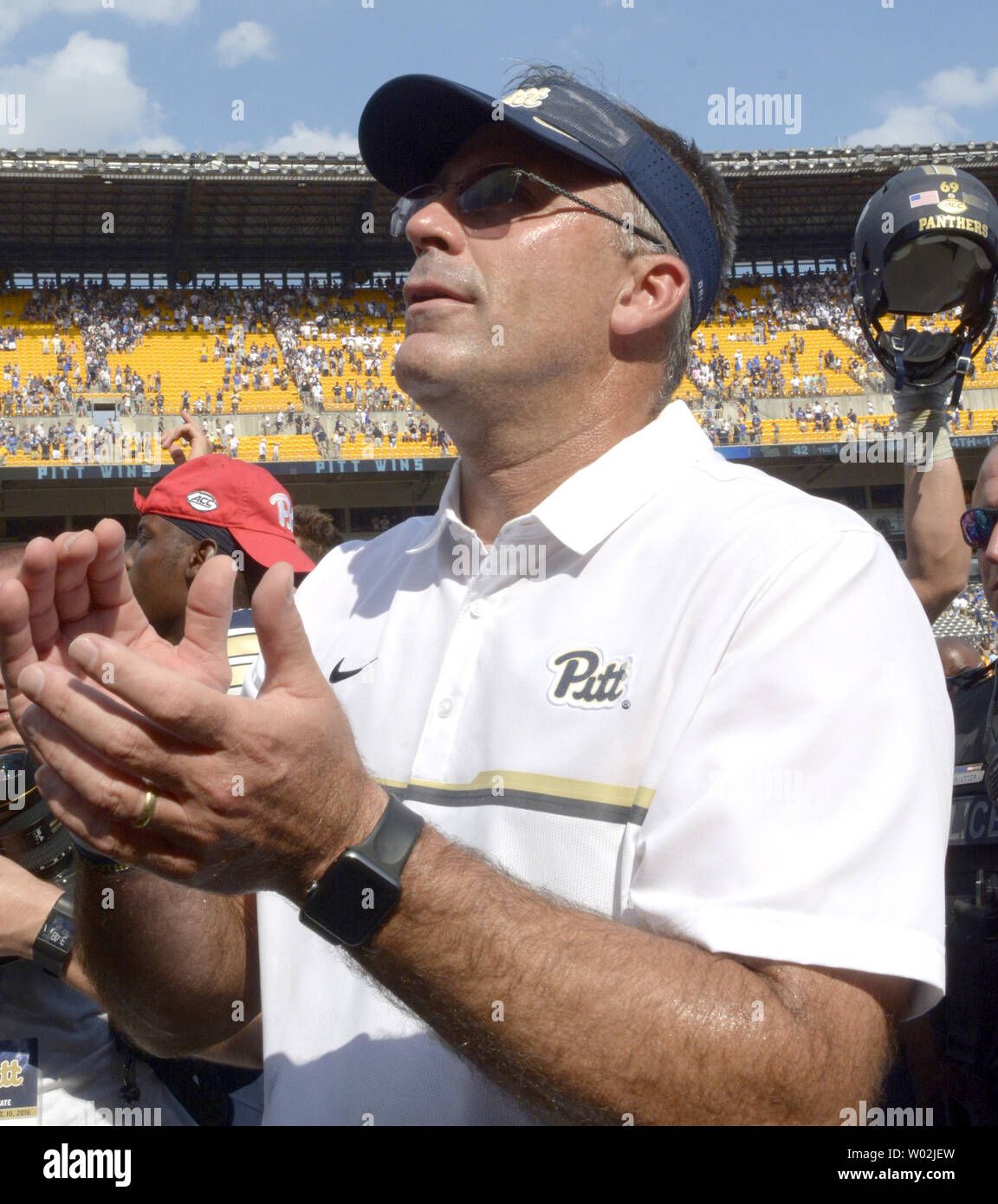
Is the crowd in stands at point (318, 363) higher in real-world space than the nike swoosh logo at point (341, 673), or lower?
higher

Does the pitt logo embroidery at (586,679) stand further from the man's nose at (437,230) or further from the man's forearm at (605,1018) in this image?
the man's nose at (437,230)

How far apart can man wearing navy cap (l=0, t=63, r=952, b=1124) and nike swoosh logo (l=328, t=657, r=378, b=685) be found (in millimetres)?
15

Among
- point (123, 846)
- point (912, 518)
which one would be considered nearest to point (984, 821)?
point (912, 518)

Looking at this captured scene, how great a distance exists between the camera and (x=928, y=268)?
310 cm

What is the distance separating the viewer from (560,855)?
1479mm

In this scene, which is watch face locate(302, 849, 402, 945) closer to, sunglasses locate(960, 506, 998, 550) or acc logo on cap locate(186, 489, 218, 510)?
sunglasses locate(960, 506, 998, 550)

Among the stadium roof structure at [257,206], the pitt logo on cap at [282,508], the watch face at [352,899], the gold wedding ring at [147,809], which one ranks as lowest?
the watch face at [352,899]

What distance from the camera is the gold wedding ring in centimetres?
111

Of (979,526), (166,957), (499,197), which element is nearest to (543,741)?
(166,957)

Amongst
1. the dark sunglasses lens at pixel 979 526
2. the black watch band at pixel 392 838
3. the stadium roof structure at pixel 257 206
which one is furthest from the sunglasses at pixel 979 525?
the stadium roof structure at pixel 257 206

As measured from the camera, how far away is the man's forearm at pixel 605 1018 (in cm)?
119

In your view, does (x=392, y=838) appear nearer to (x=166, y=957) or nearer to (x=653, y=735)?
(x=653, y=735)

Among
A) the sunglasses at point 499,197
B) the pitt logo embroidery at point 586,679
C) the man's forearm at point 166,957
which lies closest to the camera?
the pitt logo embroidery at point 586,679

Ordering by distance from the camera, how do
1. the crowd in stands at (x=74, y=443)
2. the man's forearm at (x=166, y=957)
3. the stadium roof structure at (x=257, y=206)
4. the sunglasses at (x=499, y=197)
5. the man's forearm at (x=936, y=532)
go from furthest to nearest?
the stadium roof structure at (x=257, y=206) → the crowd in stands at (x=74, y=443) → the man's forearm at (x=936, y=532) → the sunglasses at (x=499, y=197) → the man's forearm at (x=166, y=957)
